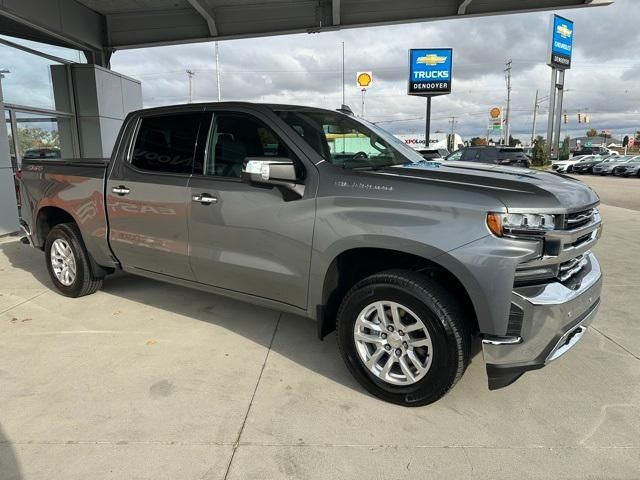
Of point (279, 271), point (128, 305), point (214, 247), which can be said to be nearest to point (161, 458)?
point (279, 271)

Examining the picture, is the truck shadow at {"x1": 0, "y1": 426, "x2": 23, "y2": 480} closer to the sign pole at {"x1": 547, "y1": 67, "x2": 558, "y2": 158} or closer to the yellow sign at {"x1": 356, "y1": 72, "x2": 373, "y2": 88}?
the yellow sign at {"x1": 356, "y1": 72, "x2": 373, "y2": 88}

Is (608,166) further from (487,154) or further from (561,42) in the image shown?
(487,154)

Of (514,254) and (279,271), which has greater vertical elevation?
(514,254)

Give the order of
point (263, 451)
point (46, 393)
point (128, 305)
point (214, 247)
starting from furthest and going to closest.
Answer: point (128, 305) → point (214, 247) → point (46, 393) → point (263, 451)

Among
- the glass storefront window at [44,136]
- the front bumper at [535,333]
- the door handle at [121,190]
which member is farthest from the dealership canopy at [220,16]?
the front bumper at [535,333]

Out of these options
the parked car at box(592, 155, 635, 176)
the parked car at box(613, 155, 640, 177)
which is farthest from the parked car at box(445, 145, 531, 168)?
the parked car at box(592, 155, 635, 176)

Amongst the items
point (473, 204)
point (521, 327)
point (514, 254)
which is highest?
point (473, 204)

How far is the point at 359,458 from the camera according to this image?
2.64 m

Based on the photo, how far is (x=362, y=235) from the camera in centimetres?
300

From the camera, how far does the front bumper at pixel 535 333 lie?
103 inches

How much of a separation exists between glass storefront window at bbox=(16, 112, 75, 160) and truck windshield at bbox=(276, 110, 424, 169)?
799cm

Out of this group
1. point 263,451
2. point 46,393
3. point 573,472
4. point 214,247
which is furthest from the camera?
point 214,247

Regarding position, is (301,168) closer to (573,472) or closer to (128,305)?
(573,472)

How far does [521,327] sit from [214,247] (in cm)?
229
